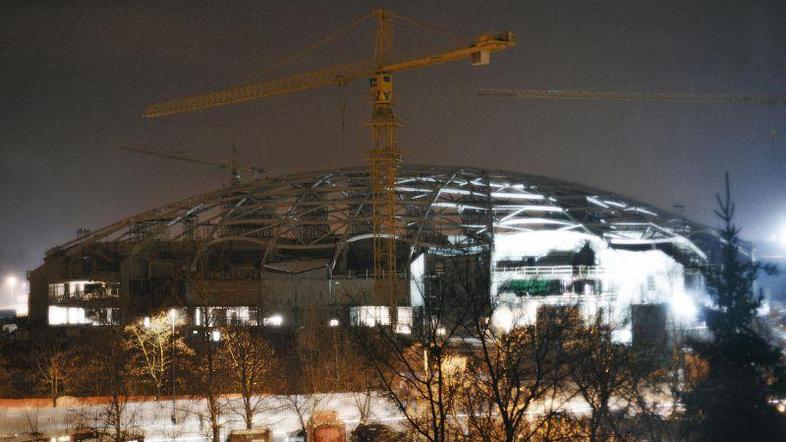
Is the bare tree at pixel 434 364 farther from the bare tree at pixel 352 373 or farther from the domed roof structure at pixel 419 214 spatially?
the domed roof structure at pixel 419 214

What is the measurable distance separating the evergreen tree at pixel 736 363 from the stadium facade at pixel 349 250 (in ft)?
113

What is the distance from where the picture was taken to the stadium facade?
178 ft

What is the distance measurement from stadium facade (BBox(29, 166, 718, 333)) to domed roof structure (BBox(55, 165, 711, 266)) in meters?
0.12

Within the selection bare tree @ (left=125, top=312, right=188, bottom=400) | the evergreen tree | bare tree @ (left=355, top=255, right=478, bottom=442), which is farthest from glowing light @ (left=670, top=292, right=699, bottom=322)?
the evergreen tree

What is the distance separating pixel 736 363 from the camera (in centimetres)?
1503

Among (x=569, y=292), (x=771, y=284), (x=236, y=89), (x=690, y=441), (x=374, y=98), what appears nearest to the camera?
Result: (x=690, y=441)

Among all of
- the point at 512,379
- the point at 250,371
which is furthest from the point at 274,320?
the point at 512,379

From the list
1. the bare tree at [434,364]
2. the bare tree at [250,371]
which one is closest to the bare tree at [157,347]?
the bare tree at [250,371]

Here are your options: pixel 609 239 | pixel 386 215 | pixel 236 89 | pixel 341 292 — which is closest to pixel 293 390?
pixel 341 292

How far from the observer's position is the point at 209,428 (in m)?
30.0

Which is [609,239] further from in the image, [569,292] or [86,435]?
[86,435]

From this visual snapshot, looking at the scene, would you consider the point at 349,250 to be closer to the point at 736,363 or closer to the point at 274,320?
the point at 274,320

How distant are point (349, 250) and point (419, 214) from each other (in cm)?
570

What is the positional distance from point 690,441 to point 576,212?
1863 inches
